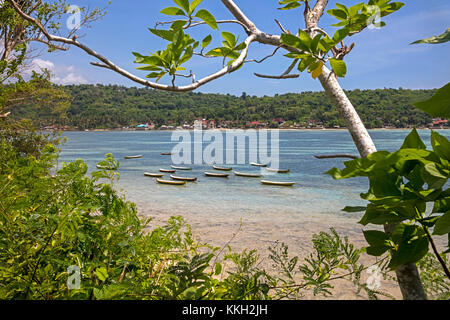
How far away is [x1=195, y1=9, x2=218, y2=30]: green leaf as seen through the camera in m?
0.86

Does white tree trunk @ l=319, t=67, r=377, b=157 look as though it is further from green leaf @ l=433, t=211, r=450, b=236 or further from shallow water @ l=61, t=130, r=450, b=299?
shallow water @ l=61, t=130, r=450, b=299

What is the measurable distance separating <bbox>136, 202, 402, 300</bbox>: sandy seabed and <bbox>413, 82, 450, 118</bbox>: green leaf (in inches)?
293

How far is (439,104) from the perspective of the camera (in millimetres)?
481

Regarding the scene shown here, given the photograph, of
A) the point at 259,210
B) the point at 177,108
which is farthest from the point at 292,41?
the point at 177,108

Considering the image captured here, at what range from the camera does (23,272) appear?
83cm

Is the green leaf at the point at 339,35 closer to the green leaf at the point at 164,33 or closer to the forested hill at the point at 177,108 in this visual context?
the green leaf at the point at 164,33

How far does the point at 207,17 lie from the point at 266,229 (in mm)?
10904

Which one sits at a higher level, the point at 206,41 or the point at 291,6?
the point at 291,6

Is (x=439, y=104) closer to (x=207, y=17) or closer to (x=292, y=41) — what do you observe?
(x=292, y=41)

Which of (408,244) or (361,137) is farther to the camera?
(361,137)

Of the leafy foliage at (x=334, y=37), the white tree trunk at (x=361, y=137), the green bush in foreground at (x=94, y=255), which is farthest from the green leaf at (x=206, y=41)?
the green bush in foreground at (x=94, y=255)

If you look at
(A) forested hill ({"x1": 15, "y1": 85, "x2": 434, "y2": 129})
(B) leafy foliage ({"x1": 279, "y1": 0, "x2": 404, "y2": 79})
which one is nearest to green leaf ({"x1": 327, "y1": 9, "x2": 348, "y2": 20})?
(B) leafy foliage ({"x1": 279, "y1": 0, "x2": 404, "y2": 79})

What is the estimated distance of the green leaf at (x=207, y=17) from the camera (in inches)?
33.8

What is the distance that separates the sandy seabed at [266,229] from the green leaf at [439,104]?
7.44 metres
